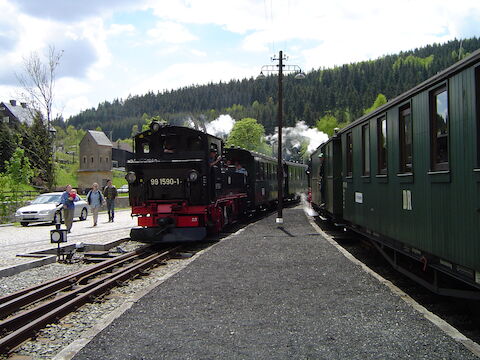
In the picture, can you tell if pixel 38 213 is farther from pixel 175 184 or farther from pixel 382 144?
pixel 382 144

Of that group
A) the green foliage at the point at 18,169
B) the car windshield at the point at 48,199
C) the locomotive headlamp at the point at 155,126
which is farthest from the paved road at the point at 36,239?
the green foliage at the point at 18,169

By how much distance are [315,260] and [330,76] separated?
157449 mm

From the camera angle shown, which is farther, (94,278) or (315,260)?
(315,260)

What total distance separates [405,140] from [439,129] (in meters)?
1.46

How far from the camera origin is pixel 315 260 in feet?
33.0

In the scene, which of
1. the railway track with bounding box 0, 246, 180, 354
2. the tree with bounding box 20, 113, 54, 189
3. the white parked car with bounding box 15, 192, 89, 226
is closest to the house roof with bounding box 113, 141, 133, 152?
the tree with bounding box 20, 113, 54, 189

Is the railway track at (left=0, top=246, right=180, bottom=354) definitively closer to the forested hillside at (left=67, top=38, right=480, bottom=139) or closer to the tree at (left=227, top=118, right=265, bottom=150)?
the tree at (left=227, top=118, right=265, bottom=150)

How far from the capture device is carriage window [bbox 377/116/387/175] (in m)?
8.34

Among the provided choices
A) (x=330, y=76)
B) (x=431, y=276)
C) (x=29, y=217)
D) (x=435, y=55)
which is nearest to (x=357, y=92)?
(x=330, y=76)

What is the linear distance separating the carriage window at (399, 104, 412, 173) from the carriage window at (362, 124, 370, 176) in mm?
2202

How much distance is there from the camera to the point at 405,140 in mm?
7195

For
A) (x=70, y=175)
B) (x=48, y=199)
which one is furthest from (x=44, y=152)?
(x=70, y=175)

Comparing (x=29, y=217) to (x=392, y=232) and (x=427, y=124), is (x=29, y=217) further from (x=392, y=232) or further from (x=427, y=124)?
(x=427, y=124)

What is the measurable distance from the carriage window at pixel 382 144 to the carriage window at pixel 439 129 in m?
2.35
